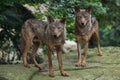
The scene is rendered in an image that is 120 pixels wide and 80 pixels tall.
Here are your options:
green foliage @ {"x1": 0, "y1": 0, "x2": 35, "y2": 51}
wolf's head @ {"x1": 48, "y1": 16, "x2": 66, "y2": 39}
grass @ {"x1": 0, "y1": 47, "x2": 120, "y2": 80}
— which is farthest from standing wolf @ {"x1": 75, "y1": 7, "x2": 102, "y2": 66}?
green foliage @ {"x1": 0, "y1": 0, "x2": 35, "y2": 51}

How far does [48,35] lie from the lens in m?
9.27

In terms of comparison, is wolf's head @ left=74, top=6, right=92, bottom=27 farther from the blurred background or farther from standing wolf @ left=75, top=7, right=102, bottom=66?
the blurred background

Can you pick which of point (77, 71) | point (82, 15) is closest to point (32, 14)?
point (82, 15)

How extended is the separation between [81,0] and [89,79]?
2.41 metres

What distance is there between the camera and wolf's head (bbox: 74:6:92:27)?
9.98m

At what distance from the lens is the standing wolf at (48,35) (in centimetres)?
891

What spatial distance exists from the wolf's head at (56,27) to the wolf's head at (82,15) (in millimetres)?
1123

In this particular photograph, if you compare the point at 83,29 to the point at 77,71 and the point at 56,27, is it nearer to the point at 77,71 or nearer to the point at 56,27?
the point at 77,71

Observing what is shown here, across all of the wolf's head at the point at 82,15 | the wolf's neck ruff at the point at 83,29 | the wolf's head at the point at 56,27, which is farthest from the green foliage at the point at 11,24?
the wolf's head at the point at 56,27

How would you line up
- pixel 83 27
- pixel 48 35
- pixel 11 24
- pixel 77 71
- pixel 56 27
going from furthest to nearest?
pixel 11 24
pixel 83 27
pixel 77 71
pixel 48 35
pixel 56 27

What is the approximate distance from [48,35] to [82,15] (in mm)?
1226

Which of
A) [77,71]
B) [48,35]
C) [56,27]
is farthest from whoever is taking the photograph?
[77,71]

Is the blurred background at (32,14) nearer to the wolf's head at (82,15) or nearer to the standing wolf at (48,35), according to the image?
the wolf's head at (82,15)

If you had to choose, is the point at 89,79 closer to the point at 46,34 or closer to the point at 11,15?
the point at 46,34
